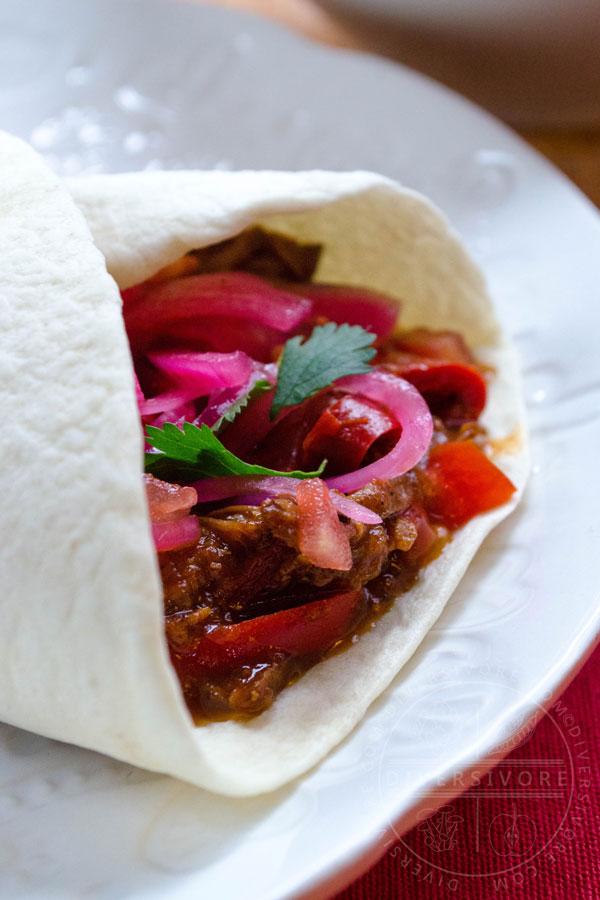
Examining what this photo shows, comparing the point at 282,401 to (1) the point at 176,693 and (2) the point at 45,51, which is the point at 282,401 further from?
(2) the point at 45,51

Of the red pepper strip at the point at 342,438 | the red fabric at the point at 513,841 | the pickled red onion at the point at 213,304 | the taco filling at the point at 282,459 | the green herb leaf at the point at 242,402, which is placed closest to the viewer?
the red fabric at the point at 513,841

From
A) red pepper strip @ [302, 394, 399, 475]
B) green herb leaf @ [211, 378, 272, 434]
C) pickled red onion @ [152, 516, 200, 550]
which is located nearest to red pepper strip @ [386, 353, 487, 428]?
red pepper strip @ [302, 394, 399, 475]

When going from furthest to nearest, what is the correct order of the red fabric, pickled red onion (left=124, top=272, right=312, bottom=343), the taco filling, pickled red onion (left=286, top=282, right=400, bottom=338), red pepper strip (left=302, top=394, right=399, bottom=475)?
pickled red onion (left=286, top=282, right=400, bottom=338), pickled red onion (left=124, top=272, right=312, bottom=343), red pepper strip (left=302, top=394, right=399, bottom=475), the taco filling, the red fabric

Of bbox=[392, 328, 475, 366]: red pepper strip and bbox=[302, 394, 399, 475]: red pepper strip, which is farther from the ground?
bbox=[302, 394, 399, 475]: red pepper strip

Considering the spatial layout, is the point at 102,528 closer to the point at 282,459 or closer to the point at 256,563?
the point at 256,563

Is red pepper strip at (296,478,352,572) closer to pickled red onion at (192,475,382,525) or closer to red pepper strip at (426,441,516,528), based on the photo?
pickled red onion at (192,475,382,525)

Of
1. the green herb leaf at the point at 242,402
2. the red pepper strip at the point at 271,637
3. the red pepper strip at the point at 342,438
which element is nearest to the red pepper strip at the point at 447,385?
the red pepper strip at the point at 342,438

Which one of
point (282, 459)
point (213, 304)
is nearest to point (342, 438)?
point (282, 459)

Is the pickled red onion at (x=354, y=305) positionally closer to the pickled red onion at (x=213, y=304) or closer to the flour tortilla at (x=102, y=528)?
the pickled red onion at (x=213, y=304)
